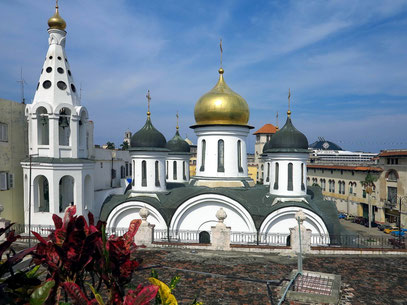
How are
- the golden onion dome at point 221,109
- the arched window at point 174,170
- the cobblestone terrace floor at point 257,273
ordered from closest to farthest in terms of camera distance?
the cobblestone terrace floor at point 257,273 < the golden onion dome at point 221,109 < the arched window at point 174,170

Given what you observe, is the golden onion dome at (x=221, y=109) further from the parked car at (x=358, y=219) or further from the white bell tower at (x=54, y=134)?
the parked car at (x=358, y=219)

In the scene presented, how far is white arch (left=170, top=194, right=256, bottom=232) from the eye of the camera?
17.8m

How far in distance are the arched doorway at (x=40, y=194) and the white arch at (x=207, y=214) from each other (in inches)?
311

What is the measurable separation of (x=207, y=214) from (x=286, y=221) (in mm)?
A: 4646

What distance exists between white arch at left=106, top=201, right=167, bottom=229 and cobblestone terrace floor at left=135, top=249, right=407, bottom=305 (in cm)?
439

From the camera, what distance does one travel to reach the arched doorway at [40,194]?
17734mm

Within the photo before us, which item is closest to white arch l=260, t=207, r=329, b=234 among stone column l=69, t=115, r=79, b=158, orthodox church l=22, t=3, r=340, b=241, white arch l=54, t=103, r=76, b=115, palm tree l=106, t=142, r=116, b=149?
orthodox church l=22, t=3, r=340, b=241

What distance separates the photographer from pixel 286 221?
17.8 m

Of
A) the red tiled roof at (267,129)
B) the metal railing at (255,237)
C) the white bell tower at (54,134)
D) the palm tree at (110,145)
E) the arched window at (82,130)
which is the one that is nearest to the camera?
the metal railing at (255,237)

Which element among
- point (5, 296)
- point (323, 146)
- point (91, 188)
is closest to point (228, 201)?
point (91, 188)

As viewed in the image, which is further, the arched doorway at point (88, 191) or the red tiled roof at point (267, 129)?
the red tiled roof at point (267, 129)

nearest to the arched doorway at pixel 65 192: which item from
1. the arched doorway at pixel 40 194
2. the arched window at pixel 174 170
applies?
the arched doorway at pixel 40 194

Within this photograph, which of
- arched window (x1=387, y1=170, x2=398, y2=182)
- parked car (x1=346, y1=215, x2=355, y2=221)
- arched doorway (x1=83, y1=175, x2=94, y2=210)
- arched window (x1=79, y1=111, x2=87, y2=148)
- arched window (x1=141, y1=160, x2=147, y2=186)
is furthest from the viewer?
parked car (x1=346, y1=215, x2=355, y2=221)

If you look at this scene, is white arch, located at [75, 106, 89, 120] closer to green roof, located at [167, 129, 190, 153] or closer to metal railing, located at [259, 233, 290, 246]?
green roof, located at [167, 129, 190, 153]
